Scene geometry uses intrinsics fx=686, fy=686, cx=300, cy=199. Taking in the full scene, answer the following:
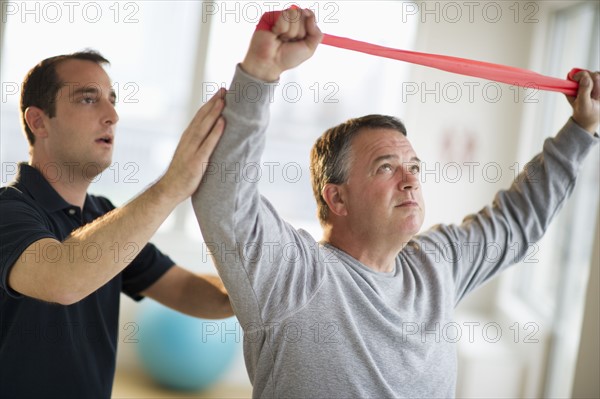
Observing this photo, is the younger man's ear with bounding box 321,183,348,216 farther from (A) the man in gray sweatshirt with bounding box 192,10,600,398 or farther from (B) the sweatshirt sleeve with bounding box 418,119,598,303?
(B) the sweatshirt sleeve with bounding box 418,119,598,303

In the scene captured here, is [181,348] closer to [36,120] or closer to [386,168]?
[36,120]

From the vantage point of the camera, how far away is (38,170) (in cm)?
206

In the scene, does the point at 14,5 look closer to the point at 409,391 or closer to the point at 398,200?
the point at 398,200

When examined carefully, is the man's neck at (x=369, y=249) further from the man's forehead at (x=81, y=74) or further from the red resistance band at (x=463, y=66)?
the man's forehead at (x=81, y=74)

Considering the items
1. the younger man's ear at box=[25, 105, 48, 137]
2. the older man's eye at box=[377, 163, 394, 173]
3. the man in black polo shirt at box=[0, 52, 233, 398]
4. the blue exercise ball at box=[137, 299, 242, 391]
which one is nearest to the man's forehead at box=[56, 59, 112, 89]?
the man in black polo shirt at box=[0, 52, 233, 398]

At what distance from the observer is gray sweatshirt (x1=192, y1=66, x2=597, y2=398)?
151cm

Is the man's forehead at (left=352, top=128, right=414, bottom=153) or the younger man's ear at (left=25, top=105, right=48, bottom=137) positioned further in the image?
the younger man's ear at (left=25, top=105, right=48, bottom=137)

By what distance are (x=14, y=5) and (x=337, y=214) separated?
347 cm

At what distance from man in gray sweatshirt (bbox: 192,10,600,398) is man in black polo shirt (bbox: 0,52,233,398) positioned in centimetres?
13

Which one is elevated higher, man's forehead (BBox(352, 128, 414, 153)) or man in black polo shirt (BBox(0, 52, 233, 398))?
man's forehead (BBox(352, 128, 414, 153))

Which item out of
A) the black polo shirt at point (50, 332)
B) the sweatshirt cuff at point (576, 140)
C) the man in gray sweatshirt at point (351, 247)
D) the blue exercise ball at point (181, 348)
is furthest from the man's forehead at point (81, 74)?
the blue exercise ball at point (181, 348)

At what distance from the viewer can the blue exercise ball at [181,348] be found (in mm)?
4172

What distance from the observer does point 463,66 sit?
189cm

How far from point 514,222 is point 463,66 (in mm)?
612
